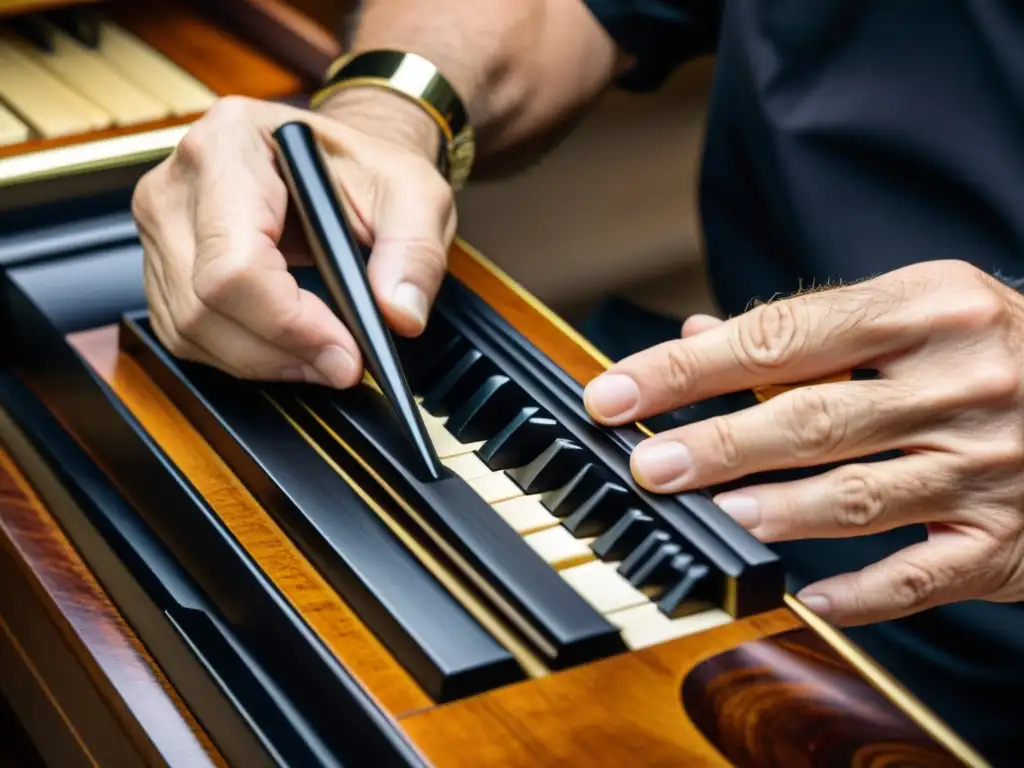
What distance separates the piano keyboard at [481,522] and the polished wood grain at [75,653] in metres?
0.10

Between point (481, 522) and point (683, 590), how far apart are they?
10 cm

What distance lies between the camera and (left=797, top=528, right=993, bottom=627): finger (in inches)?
28.3

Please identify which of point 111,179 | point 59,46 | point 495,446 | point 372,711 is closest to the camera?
point 372,711

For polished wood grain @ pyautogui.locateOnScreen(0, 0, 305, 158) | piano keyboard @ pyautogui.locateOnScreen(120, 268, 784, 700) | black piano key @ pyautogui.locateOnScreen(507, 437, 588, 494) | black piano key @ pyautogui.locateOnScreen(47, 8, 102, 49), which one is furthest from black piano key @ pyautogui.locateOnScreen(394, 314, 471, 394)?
black piano key @ pyautogui.locateOnScreen(47, 8, 102, 49)

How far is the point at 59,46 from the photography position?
3.57 ft

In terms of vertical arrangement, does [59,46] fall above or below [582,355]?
above

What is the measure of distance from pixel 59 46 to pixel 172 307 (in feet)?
1.52

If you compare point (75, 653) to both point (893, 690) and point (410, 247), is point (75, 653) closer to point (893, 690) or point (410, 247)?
point (410, 247)

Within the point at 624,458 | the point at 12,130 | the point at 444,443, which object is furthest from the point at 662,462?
the point at 12,130

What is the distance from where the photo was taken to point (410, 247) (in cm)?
76

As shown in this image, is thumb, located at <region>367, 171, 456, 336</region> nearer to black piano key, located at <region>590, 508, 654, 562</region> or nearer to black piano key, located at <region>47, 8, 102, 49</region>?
black piano key, located at <region>590, 508, 654, 562</region>

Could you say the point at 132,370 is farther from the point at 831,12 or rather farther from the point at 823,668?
the point at 831,12

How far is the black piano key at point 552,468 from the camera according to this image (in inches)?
26.1

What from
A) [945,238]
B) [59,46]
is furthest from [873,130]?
[59,46]
